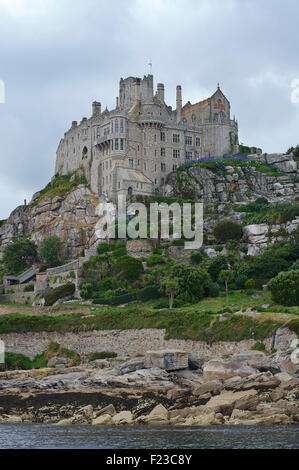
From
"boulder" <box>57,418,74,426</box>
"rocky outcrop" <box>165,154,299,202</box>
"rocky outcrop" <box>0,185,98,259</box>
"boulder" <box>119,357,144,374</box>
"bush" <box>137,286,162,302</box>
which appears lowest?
"boulder" <box>57,418,74,426</box>

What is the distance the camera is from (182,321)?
6000 centimetres

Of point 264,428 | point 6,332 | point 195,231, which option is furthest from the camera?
point 195,231

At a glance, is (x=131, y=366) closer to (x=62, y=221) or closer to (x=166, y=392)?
(x=166, y=392)

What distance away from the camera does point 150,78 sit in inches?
4267

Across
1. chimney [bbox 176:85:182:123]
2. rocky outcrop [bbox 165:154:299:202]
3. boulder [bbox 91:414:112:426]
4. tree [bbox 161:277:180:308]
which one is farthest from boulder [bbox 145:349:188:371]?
chimney [bbox 176:85:182:123]

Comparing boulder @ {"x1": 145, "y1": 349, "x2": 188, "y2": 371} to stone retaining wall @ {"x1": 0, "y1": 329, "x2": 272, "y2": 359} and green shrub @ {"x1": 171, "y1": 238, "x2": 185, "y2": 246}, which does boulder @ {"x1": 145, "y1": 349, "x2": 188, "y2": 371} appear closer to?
stone retaining wall @ {"x1": 0, "y1": 329, "x2": 272, "y2": 359}

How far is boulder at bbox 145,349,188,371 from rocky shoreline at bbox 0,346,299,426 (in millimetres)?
73

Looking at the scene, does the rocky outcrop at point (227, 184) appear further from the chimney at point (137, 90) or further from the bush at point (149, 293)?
the bush at point (149, 293)

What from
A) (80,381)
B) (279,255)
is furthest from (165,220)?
(80,381)

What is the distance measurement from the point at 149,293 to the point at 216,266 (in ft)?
27.5

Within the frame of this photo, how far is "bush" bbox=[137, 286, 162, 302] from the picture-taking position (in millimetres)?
72812

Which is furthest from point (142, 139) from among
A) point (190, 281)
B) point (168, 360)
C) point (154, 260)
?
point (168, 360)
